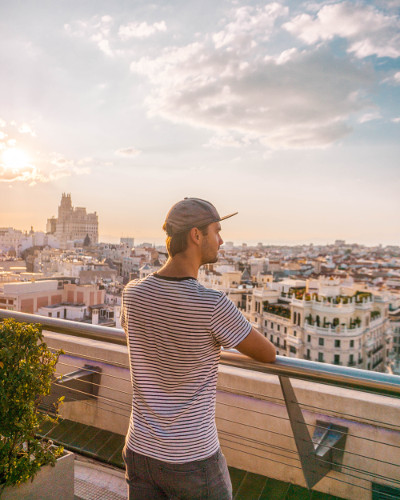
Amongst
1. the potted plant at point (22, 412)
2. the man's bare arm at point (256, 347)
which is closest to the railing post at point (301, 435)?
the man's bare arm at point (256, 347)

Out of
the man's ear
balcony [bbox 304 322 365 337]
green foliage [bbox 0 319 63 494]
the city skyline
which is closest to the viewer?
the man's ear

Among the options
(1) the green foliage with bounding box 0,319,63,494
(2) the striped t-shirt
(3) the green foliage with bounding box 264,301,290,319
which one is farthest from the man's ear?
(3) the green foliage with bounding box 264,301,290,319

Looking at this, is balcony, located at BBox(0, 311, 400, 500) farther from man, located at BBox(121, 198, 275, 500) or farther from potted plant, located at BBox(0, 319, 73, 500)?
man, located at BBox(121, 198, 275, 500)

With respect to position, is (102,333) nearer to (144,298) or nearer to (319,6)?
(144,298)

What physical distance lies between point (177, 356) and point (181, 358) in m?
0.01

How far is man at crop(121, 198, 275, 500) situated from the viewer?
115cm

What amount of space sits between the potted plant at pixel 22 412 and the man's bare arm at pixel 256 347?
0.91m

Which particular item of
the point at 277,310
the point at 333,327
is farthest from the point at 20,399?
the point at 277,310

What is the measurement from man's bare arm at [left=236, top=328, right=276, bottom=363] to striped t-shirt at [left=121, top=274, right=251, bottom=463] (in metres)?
0.04

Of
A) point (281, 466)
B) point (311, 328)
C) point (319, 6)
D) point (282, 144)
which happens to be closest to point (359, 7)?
point (319, 6)

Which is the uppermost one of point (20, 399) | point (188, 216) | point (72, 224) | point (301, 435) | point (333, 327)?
point (72, 224)

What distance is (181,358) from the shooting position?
117 centimetres

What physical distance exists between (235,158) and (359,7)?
23935 millimetres

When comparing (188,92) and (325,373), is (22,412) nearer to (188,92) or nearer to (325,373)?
(325,373)
